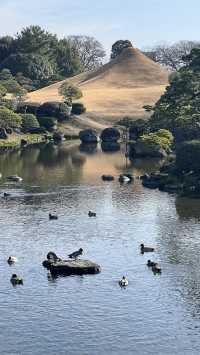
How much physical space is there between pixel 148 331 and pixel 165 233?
1156 inches

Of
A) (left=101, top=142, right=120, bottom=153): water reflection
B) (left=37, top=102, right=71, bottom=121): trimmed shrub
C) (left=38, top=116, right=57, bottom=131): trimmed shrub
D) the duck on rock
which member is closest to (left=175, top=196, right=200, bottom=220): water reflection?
the duck on rock

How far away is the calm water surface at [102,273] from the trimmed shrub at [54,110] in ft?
252

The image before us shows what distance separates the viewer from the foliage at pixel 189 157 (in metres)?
111

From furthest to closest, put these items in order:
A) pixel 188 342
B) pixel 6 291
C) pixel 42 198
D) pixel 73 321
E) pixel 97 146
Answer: pixel 97 146, pixel 42 198, pixel 6 291, pixel 73 321, pixel 188 342

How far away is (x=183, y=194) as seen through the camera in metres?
106

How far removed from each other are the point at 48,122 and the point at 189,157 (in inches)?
3288

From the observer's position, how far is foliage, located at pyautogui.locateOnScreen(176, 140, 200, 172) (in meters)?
111

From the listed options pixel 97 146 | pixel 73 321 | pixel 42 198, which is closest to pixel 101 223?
pixel 42 198

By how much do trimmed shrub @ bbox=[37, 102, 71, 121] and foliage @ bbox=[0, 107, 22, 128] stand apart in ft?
68.2

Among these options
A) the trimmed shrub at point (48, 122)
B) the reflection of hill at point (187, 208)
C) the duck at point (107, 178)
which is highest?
the trimmed shrub at point (48, 122)

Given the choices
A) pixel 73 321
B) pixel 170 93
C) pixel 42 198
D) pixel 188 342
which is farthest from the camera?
pixel 170 93

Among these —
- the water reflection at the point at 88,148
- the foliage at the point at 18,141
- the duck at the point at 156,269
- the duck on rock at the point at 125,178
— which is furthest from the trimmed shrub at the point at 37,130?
the duck at the point at 156,269

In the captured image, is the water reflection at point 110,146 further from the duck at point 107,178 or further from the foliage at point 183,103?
the duck at point 107,178

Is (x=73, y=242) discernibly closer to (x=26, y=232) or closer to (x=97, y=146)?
(x=26, y=232)
